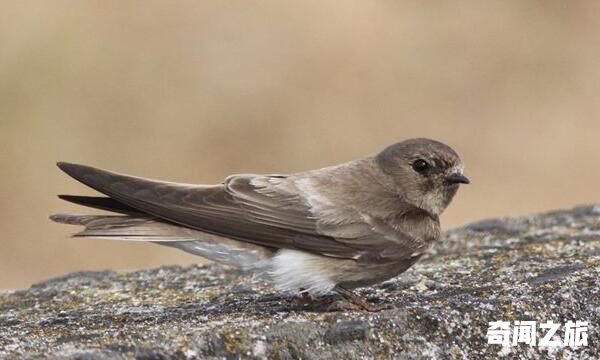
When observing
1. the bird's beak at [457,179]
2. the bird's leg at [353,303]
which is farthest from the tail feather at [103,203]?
the bird's beak at [457,179]

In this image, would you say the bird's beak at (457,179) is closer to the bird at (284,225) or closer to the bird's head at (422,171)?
the bird's head at (422,171)

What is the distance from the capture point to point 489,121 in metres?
12.5

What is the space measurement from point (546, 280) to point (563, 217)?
2071 mm

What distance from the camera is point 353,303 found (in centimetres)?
513

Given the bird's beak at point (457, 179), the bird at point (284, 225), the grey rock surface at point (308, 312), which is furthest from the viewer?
the bird's beak at point (457, 179)

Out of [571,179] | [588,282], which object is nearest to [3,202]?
[571,179]

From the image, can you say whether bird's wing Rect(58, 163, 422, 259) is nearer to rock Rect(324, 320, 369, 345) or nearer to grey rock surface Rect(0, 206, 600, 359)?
grey rock surface Rect(0, 206, 600, 359)

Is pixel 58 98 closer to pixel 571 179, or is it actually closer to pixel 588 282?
pixel 571 179

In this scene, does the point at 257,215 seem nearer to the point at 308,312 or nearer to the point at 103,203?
the point at 308,312

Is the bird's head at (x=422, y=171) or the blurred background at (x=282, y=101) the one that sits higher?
the blurred background at (x=282, y=101)

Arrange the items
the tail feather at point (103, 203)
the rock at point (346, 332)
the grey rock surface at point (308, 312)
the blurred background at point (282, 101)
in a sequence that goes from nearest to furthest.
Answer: the grey rock surface at point (308, 312) → the rock at point (346, 332) → the tail feather at point (103, 203) → the blurred background at point (282, 101)

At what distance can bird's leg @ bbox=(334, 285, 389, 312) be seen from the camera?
5.03m

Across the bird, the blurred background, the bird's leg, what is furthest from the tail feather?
the blurred background

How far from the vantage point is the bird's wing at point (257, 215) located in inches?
201
